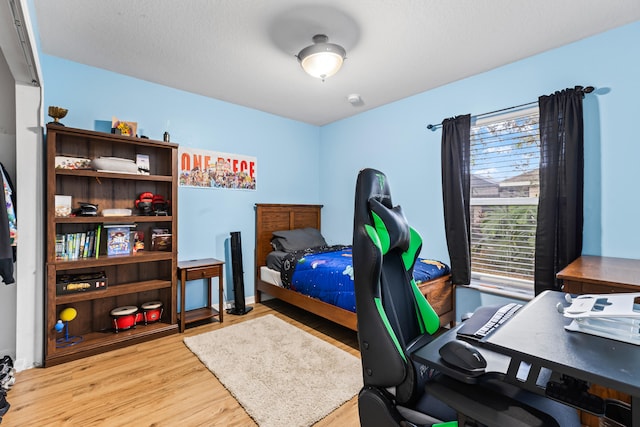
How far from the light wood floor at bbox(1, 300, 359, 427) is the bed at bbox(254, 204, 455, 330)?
0.41m

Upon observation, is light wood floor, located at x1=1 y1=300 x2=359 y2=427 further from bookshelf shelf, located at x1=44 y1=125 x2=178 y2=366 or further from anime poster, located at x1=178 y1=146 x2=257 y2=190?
anime poster, located at x1=178 y1=146 x2=257 y2=190

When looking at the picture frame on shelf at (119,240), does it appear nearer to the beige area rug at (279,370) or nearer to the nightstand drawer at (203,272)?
the nightstand drawer at (203,272)

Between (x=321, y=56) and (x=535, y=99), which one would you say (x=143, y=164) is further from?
(x=535, y=99)

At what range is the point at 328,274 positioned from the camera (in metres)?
2.87

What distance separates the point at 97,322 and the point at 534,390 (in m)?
3.28

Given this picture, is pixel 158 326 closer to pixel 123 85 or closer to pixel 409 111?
pixel 123 85

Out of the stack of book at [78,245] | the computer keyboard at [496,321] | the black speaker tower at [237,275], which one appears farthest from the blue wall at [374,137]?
the computer keyboard at [496,321]

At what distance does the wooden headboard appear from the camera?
12.7 ft

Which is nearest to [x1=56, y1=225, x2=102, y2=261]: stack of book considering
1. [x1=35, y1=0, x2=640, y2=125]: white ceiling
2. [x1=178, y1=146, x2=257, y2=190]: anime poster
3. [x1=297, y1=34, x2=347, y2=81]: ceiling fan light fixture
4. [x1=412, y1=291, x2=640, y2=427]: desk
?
[x1=178, y1=146, x2=257, y2=190]: anime poster

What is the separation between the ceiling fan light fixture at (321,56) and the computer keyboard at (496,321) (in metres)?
2.01

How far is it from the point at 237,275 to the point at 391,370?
107 inches

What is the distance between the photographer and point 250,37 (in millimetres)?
2248

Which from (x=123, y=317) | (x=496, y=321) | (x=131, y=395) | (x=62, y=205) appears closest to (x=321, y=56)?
(x=496, y=321)

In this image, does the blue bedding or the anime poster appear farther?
the anime poster
